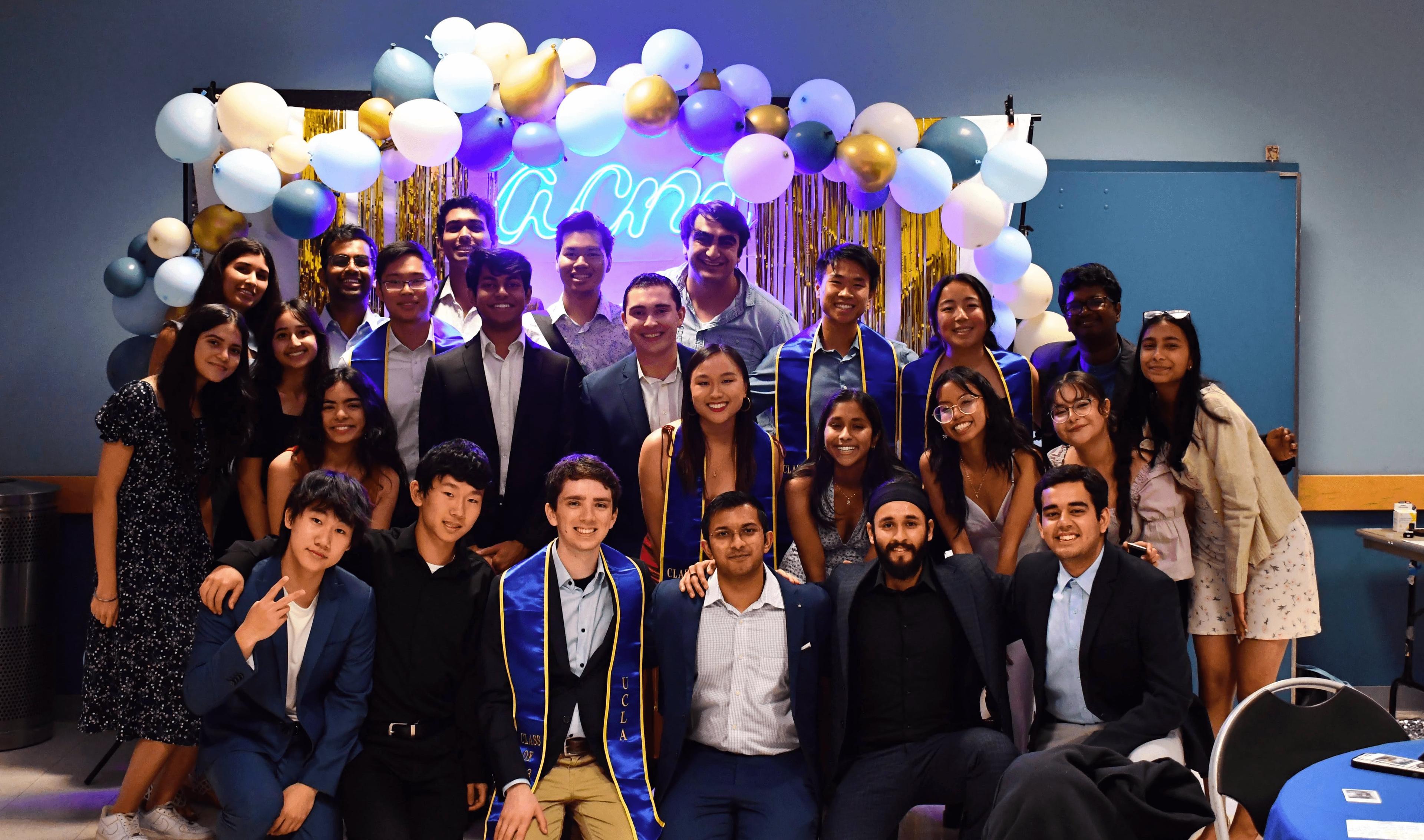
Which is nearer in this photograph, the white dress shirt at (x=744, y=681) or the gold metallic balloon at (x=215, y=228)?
the white dress shirt at (x=744, y=681)

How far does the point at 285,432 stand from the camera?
3.43 metres

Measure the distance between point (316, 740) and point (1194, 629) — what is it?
270cm

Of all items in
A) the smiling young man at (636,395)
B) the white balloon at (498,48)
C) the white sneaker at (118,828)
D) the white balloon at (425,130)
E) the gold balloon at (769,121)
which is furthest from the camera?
the white balloon at (498,48)

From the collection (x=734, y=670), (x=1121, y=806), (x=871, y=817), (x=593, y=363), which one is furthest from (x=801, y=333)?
(x=1121, y=806)

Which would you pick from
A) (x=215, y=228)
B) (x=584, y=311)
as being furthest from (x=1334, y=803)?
(x=215, y=228)

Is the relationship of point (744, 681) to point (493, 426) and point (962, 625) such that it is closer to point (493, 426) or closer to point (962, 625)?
point (962, 625)

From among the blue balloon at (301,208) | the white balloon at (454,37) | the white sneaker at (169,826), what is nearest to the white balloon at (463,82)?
the white balloon at (454,37)

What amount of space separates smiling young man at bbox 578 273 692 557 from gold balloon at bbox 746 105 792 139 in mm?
860

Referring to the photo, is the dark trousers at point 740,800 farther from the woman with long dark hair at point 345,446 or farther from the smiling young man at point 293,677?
the woman with long dark hair at point 345,446

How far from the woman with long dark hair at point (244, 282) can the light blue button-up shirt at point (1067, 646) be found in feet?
8.79

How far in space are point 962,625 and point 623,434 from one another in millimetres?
1304

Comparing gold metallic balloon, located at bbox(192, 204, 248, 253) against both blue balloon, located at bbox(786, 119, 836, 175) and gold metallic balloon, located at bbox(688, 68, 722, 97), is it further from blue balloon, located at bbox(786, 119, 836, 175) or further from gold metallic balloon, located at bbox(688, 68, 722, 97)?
blue balloon, located at bbox(786, 119, 836, 175)

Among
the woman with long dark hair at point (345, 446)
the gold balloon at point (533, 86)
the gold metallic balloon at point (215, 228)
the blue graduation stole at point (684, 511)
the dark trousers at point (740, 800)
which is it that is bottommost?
the dark trousers at point (740, 800)

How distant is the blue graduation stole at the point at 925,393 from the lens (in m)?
3.61
